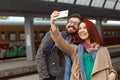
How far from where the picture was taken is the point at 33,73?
14.3m

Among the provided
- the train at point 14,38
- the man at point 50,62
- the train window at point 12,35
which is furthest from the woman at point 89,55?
the train window at point 12,35

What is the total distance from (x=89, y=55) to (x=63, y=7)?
50.2ft

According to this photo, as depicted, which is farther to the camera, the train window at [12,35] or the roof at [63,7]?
the train window at [12,35]

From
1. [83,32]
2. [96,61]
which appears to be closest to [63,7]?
[83,32]

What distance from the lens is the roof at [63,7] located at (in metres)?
15.4

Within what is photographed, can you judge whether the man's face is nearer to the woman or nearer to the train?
the woman

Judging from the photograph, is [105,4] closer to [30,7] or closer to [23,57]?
[23,57]

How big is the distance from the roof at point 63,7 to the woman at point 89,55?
1141 centimetres

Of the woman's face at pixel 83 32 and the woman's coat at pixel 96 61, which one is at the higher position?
the woman's face at pixel 83 32

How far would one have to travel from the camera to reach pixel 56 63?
4.09m

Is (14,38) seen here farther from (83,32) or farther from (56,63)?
(83,32)

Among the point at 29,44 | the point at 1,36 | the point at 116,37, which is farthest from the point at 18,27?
the point at 116,37

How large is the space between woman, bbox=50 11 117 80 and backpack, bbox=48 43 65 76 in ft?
1.59

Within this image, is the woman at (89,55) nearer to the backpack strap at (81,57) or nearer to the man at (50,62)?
the backpack strap at (81,57)
